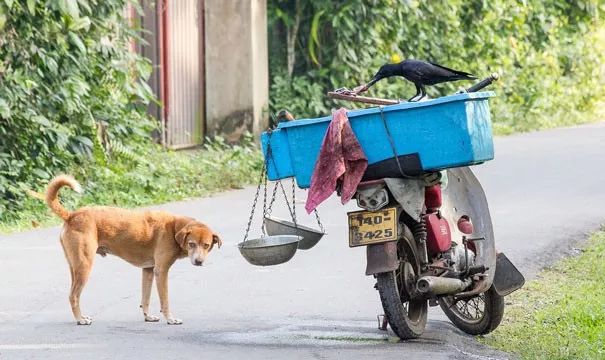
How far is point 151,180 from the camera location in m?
14.9

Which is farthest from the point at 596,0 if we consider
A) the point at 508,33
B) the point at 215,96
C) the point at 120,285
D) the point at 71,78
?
the point at 120,285

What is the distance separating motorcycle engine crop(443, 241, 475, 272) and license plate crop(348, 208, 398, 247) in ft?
2.39

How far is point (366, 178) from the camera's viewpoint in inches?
298

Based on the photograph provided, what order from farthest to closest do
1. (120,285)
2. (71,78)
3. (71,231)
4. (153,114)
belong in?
1. (153,114)
2. (71,78)
3. (120,285)
4. (71,231)

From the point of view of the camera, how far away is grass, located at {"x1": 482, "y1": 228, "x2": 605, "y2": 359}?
Result: 761 cm

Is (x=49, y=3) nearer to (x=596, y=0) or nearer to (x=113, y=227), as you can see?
(x=113, y=227)

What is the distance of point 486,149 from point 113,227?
7.90ft

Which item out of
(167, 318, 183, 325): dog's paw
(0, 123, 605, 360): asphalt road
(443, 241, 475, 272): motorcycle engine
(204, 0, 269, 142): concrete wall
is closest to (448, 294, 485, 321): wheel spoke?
(0, 123, 605, 360): asphalt road

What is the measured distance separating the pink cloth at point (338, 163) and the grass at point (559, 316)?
4.49ft

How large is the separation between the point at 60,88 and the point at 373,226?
703 cm

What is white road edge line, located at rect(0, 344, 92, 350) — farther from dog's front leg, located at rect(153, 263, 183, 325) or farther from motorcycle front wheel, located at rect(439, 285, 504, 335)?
motorcycle front wheel, located at rect(439, 285, 504, 335)

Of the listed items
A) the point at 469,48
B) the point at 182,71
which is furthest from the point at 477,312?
the point at 469,48

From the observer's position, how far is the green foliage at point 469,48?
67.9 ft

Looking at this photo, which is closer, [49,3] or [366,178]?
[366,178]
